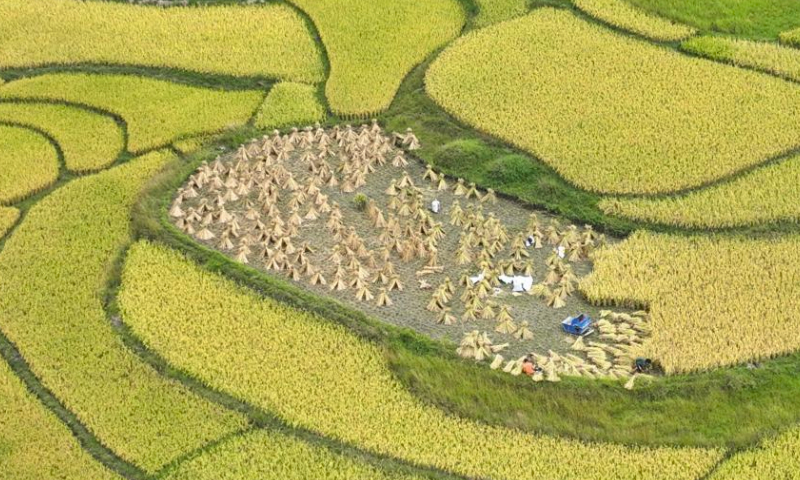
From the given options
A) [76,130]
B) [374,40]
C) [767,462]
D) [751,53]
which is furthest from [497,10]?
[767,462]

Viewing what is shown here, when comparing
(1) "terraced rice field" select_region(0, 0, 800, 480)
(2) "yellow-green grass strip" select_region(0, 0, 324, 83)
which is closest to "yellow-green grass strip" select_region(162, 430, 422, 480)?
(1) "terraced rice field" select_region(0, 0, 800, 480)

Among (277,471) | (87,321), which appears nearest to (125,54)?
(87,321)

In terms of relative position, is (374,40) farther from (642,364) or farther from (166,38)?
(642,364)

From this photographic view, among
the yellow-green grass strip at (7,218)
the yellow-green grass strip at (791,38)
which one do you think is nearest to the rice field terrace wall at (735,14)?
the yellow-green grass strip at (791,38)

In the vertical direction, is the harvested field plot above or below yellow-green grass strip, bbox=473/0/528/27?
below

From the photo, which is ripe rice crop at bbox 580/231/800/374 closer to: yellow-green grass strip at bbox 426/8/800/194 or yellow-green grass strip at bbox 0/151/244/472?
yellow-green grass strip at bbox 426/8/800/194

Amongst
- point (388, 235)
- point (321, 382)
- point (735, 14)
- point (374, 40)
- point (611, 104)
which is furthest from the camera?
point (735, 14)

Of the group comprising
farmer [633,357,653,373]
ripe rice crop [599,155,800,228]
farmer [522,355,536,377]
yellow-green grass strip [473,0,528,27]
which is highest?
yellow-green grass strip [473,0,528,27]
